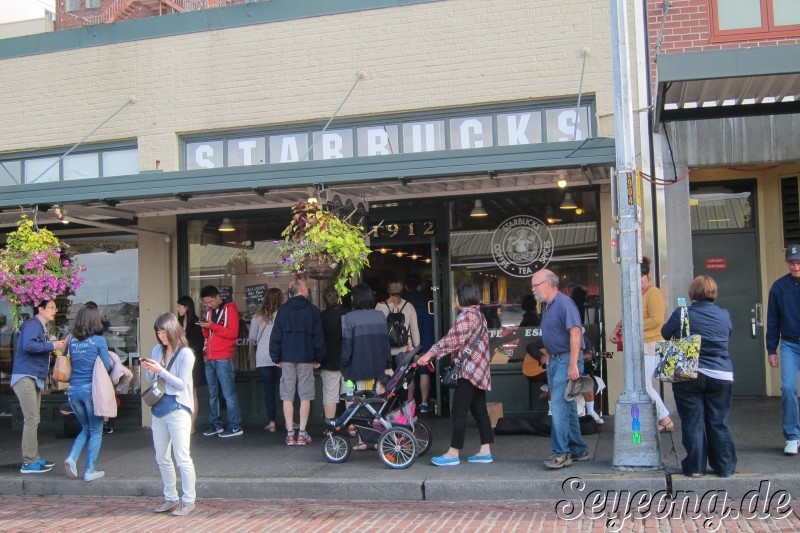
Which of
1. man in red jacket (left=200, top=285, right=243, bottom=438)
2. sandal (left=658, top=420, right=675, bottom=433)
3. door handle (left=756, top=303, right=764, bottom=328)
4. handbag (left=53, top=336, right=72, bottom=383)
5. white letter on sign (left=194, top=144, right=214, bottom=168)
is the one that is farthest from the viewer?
white letter on sign (left=194, top=144, right=214, bottom=168)

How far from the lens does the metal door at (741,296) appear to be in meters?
11.0

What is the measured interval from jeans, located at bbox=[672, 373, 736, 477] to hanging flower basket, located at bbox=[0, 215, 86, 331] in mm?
6704

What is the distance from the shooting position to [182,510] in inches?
276

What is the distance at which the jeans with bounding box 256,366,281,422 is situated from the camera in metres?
10.2

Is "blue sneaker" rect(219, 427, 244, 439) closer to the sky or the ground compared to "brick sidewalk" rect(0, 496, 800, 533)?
closer to the sky

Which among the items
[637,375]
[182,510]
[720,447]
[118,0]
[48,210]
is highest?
[118,0]

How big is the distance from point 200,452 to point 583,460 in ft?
14.3

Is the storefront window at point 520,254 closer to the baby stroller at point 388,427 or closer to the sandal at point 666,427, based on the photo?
the sandal at point 666,427

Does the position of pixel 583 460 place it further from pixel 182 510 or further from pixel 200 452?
pixel 200 452

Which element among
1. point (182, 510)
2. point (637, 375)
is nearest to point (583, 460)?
point (637, 375)

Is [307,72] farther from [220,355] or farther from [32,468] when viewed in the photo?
[32,468]

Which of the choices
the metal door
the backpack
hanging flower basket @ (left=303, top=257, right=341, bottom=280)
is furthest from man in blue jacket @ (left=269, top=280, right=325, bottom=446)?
the metal door

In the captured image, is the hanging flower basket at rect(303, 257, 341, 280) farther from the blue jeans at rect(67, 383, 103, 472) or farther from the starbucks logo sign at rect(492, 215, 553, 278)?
the starbucks logo sign at rect(492, 215, 553, 278)

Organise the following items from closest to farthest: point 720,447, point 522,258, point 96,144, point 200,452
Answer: point 720,447 < point 200,452 < point 522,258 < point 96,144
